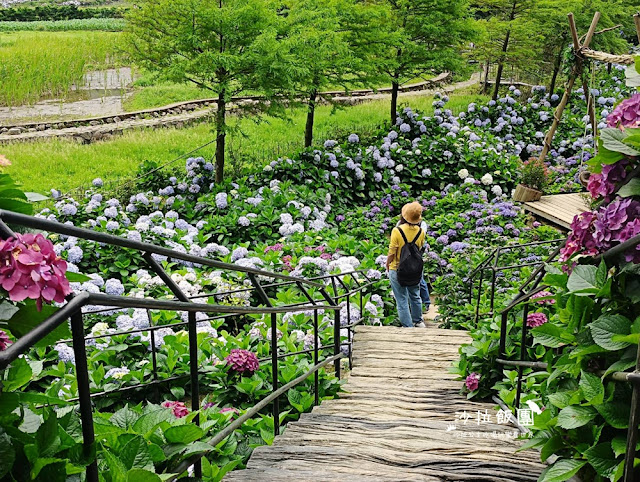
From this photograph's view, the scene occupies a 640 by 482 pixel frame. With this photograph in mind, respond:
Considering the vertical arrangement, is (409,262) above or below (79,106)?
above

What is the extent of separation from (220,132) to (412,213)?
4302 millimetres

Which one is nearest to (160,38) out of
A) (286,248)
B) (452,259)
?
(286,248)

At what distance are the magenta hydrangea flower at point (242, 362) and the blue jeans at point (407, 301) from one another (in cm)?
249

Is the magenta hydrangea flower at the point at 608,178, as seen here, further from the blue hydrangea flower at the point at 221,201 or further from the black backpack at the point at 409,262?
the blue hydrangea flower at the point at 221,201

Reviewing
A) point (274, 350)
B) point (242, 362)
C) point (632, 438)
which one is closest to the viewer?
point (632, 438)

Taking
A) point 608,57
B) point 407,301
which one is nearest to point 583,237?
point 407,301

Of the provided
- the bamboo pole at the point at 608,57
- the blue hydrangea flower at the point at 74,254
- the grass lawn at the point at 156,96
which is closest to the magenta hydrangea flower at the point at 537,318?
the bamboo pole at the point at 608,57

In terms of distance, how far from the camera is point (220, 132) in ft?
29.3

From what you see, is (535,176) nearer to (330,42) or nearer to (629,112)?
(330,42)

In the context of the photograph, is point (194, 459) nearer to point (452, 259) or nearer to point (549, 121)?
point (452, 259)

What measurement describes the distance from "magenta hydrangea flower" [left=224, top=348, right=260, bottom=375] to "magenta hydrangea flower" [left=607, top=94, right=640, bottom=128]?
7.92 feet

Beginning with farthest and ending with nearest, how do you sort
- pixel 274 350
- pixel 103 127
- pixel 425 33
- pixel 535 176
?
pixel 103 127 → pixel 425 33 → pixel 535 176 → pixel 274 350

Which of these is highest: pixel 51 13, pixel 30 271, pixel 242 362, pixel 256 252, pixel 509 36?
pixel 30 271

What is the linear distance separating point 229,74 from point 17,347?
8.50 m
